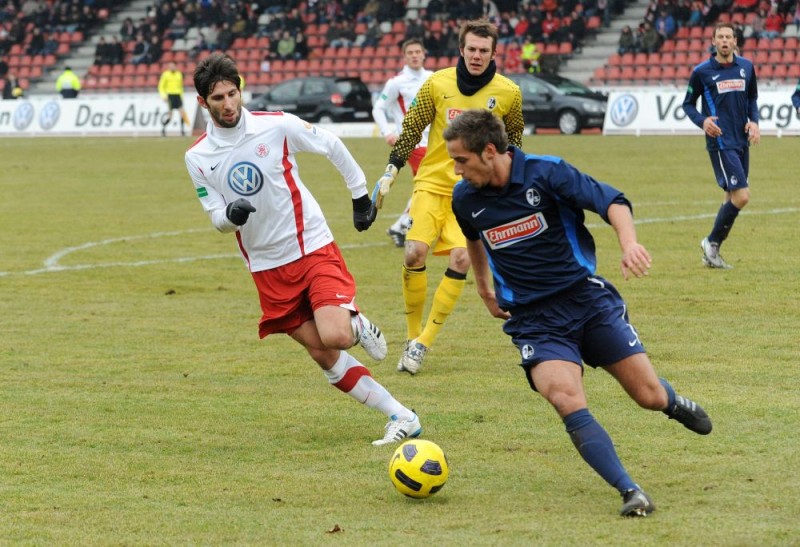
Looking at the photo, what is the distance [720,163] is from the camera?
1311cm

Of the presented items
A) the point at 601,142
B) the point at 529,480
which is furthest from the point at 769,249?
the point at 601,142

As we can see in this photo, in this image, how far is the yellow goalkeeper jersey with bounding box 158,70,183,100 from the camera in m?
36.8

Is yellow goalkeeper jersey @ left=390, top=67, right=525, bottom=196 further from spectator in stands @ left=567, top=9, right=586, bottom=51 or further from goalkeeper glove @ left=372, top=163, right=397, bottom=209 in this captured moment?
spectator in stands @ left=567, top=9, right=586, bottom=51

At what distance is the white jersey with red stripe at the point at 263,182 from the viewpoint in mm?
7121

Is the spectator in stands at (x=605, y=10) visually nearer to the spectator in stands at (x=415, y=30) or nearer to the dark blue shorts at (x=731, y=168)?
the spectator in stands at (x=415, y=30)

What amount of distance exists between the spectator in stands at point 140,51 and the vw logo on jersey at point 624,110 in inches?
866

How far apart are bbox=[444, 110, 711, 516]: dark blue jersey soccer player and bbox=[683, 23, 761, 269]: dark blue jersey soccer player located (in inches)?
284

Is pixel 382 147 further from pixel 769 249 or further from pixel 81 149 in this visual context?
pixel 769 249

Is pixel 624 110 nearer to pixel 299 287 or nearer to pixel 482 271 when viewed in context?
pixel 299 287

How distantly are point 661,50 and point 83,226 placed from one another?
934 inches

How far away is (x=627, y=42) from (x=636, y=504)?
3392 cm

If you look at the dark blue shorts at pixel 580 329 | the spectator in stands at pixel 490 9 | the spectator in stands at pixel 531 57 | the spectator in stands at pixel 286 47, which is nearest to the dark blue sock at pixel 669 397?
the dark blue shorts at pixel 580 329

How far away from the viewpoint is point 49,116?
40.0 meters

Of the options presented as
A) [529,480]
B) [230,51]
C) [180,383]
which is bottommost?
[230,51]
